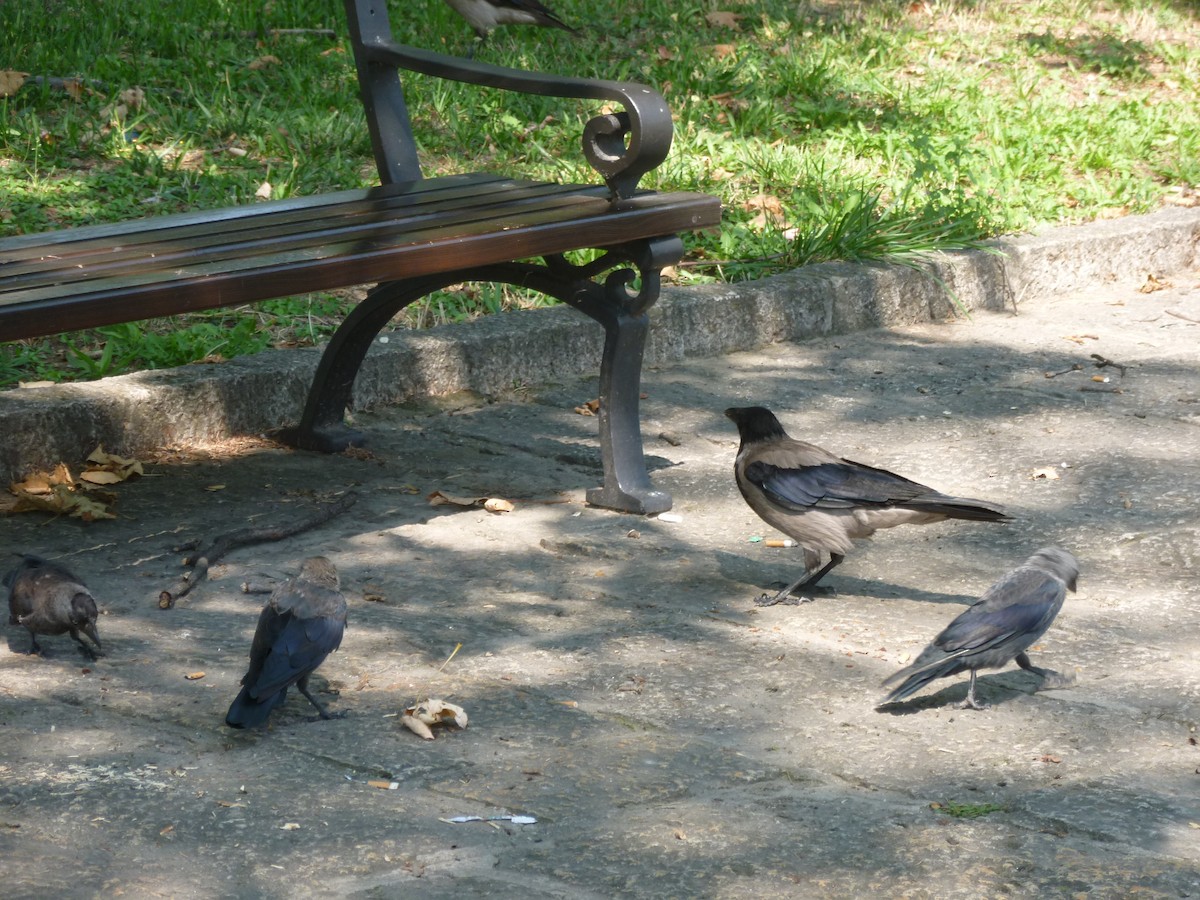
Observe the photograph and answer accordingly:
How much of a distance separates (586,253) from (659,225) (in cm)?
200

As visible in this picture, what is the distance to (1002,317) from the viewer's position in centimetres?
680

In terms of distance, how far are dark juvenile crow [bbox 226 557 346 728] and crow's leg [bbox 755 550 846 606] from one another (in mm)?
1160

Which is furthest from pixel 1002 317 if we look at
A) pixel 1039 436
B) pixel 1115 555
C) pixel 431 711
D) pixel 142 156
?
pixel 431 711

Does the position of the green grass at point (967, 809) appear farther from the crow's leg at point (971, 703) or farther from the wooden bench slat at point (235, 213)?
the wooden bench slat at point (235, 213)

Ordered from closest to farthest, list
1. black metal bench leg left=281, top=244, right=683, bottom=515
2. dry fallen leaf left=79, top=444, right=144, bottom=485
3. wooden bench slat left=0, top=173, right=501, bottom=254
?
wooden bench slat left=0, top=173, right=501, bottom=254
black metal bench leg left=281, top=244, right=683, bottom=515
dry fallen leaf left=79, top=444, right=144, bottom=485

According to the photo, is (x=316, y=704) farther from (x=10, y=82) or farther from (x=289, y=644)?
(x=10, y=82)

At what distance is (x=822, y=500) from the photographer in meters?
3.89

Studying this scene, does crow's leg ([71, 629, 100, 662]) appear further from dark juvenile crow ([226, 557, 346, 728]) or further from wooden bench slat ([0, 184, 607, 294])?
wooden bench slat ([0, 184, 607, 294])

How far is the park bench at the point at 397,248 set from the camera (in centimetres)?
346

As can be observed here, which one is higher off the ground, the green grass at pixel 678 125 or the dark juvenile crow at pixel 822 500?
the green grass at pixel 678 125

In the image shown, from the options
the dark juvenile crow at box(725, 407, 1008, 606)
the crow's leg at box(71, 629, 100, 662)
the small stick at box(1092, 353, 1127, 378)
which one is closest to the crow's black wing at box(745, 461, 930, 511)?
the dark juvenile crow at box(725, 407, 1008, 606)

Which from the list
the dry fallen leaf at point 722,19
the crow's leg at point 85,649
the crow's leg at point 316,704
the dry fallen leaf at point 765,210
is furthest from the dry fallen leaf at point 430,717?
the dry fallen leaf at point 722,19

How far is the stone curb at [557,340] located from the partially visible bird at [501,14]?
2.67 metres

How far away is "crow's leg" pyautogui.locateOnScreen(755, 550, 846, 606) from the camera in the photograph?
392cm
